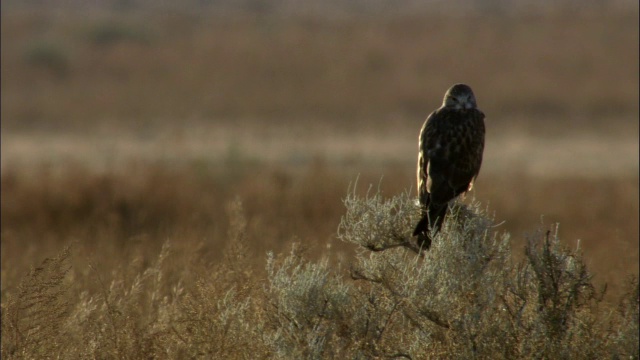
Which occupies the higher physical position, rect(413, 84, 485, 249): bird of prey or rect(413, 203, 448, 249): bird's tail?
rect(413, 84, 485, 249): bird of prey

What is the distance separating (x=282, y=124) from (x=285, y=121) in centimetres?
48

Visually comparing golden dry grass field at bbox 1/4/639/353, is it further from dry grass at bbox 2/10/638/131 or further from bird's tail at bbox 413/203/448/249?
bird's tail at bbox 413/203/448/249

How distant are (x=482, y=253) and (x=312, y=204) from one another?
25.6 ft

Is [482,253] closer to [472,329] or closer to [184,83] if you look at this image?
[472,329]

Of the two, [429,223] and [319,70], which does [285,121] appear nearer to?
[319,70]

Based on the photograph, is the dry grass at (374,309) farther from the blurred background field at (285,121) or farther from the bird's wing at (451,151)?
the blurred background field at (285,121)

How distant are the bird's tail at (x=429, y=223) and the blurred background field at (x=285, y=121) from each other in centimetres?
144

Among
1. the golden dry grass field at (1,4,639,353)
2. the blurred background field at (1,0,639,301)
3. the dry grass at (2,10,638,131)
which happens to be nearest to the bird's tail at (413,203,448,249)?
the golden dry grass field at (1,4,639,353)

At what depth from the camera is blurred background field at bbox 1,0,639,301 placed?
1209 cm

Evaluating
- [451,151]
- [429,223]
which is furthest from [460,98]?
[429,223]

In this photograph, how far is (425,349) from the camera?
5055 millimetres

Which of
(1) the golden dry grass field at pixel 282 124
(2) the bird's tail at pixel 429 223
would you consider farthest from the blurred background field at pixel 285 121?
(2) the bird's tail at pixel 429 223

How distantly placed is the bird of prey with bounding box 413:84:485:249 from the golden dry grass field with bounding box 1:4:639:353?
1.19 metres

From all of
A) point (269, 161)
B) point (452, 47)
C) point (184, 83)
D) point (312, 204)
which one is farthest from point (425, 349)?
point (452, 47)
